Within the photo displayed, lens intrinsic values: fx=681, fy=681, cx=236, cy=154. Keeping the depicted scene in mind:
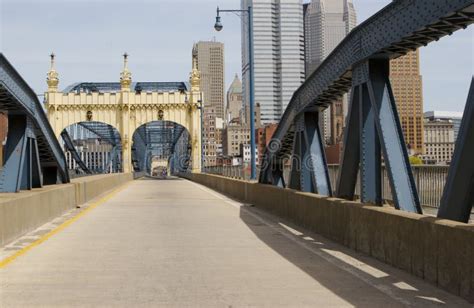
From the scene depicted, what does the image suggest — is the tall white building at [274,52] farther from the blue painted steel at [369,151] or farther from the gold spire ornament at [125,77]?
the blue painted steel at [369,151]

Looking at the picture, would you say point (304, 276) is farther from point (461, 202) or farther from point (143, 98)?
point (143, 98)

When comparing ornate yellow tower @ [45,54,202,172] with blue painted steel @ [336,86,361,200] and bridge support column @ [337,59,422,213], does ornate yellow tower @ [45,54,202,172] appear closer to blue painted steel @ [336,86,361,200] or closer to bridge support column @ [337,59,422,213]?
blue painted steel @ [336,86,361,200]

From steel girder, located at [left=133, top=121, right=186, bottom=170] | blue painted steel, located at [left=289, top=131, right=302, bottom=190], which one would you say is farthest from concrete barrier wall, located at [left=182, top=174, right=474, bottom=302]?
steel girder, located at [left=133, top=121, right=186, bottom=170]

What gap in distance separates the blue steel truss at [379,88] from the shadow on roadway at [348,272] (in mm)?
1144

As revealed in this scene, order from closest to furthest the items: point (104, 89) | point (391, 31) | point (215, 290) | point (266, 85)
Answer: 1. point (215, 290)
2. point (391, 31)
3. point (104, 89)
4. point (266, 85)

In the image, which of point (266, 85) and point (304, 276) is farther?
point (266, 85)

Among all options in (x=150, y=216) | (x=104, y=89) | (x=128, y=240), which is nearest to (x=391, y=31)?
(x=128, y=240)

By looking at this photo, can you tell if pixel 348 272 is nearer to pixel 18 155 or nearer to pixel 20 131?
pixel 18 155

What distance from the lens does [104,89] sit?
97.0 m

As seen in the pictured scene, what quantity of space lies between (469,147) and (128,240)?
7.87m

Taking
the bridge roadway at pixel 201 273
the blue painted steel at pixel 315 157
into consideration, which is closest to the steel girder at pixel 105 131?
the blue painted steel at pixel 315 157

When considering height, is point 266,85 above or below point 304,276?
above

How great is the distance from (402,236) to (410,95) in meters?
149

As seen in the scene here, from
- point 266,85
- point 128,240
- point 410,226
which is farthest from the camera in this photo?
point 266,85
